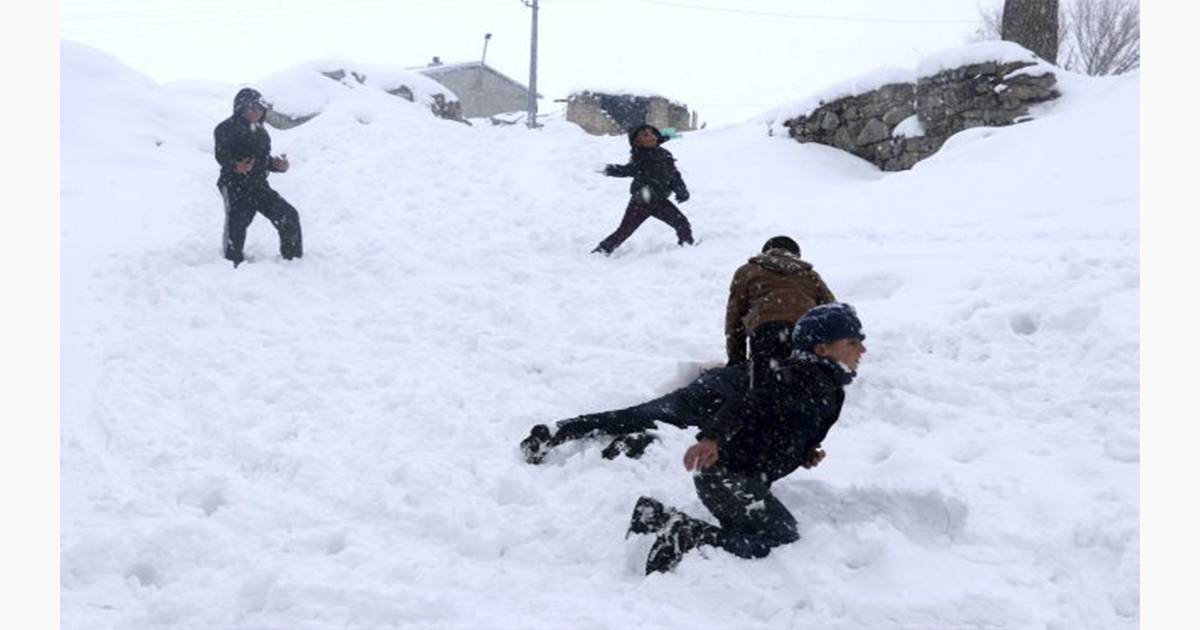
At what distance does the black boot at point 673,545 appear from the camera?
3.79 m

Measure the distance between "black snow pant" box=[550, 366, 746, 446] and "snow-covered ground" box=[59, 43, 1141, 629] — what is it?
14cm

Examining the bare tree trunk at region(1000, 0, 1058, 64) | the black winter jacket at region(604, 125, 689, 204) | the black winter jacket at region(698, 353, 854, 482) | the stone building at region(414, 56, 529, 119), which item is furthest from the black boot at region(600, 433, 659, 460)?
the stone building at region(414, 56, 529, 119)

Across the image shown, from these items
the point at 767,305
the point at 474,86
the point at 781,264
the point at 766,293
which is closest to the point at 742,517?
the point at 767,305

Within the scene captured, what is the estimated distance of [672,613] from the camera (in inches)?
140

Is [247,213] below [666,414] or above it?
above

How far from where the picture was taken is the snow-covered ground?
367 cm

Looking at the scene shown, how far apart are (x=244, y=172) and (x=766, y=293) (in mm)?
5942

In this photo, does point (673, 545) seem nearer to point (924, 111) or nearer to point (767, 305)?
point (767, 305)

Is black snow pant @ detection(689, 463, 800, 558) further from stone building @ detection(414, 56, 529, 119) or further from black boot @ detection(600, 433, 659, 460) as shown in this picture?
stone building @ detection(414, 56, 529, 119)

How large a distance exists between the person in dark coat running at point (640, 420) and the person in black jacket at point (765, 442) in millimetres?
953

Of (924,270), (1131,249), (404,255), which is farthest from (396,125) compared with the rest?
(1131,249)

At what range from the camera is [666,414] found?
16.0 ft

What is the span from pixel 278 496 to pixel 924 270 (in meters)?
5.39

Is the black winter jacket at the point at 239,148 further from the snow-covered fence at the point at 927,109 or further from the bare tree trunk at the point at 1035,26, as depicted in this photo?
the bare tree trunk at the point at 1035,26
